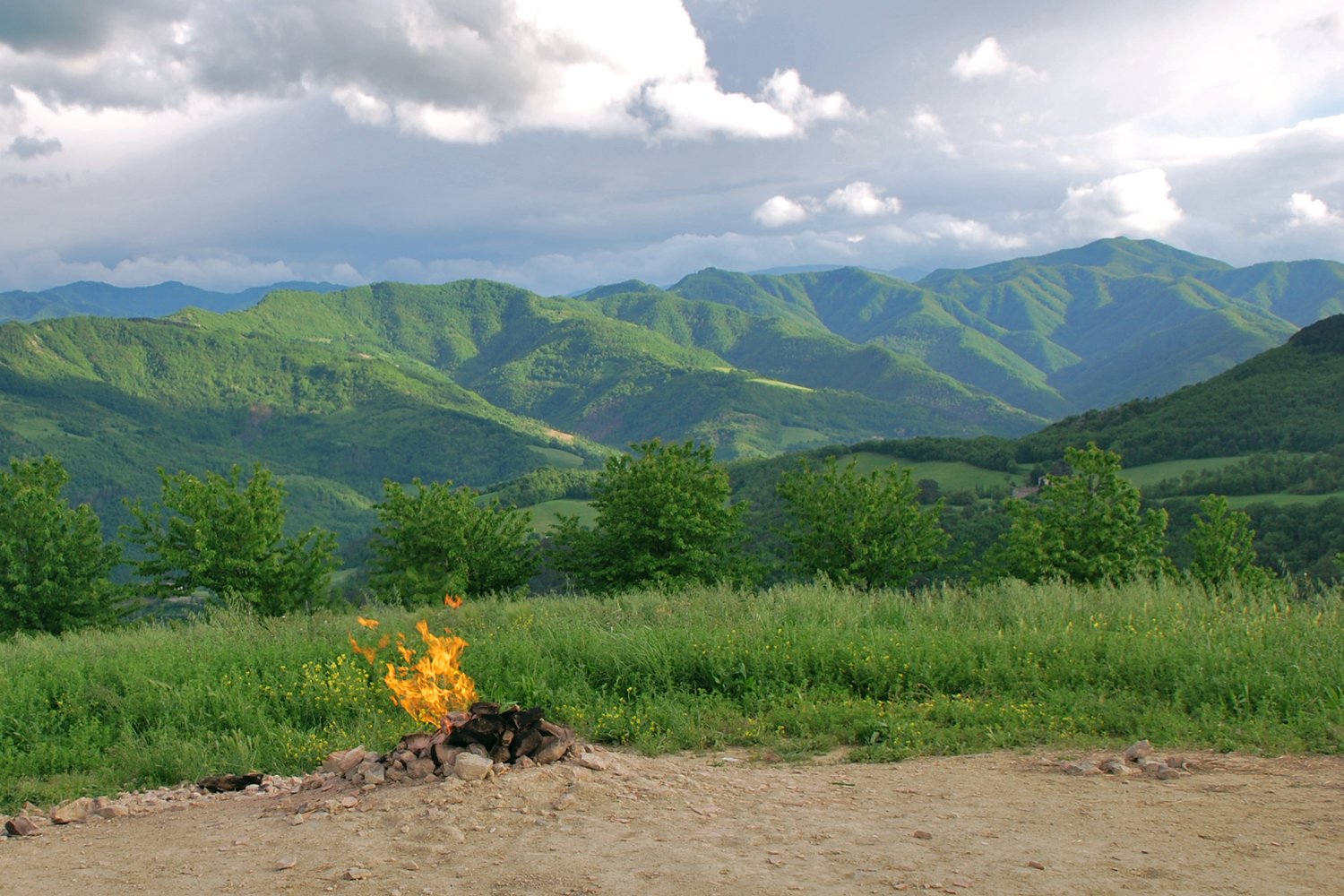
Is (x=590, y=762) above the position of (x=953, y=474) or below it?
above

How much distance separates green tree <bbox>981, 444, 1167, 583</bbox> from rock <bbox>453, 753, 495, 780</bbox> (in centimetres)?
2004

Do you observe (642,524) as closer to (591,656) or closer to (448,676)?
(591,656)

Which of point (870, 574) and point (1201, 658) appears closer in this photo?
point (1201, 658)

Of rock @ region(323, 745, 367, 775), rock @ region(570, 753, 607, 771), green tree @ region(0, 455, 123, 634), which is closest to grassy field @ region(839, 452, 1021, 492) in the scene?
green tree @ region(0, 455, 123, 634)

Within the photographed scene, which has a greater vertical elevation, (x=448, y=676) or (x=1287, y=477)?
(x=448, y=676)

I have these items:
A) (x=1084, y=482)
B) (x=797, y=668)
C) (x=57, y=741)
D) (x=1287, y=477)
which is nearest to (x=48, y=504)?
(x=57, y=741)

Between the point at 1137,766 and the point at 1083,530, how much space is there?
67.4 ft

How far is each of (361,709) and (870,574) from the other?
62.9 feet

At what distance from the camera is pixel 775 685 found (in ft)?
25.8

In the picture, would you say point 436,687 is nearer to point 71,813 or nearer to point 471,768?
point 471,768

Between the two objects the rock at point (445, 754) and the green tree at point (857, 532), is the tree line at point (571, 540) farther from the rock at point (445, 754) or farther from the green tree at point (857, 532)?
the rock at point (445, 754)

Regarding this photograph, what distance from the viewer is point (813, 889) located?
A: 4086 millimetres

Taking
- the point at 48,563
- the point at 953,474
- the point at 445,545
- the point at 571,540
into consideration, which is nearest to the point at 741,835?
the point at 571,540

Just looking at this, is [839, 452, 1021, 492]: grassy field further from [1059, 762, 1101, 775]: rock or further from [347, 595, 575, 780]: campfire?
[347, 595, 575, 780]: campfire
